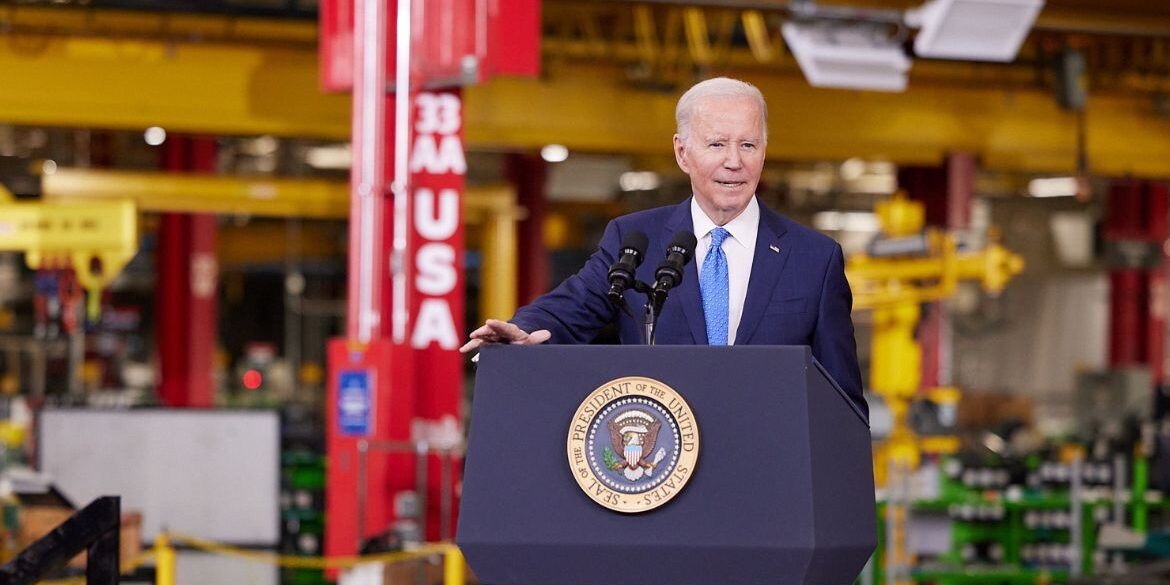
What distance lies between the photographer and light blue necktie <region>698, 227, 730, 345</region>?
8.50 ft

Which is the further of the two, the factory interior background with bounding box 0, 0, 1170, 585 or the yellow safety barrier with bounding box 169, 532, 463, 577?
the factory interior background with bounding box 0, 0, 1170, 585

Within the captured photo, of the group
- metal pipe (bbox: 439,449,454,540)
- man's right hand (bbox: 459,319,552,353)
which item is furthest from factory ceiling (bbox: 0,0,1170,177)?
man's right hand (bbox: 459,319,552,353)

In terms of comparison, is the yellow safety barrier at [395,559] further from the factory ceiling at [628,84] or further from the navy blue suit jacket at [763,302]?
the factory ceiling at [628,84]

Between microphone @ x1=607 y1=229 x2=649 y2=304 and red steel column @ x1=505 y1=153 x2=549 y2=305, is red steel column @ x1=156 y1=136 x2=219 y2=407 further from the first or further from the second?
microphone @ x1=607 y1=229 x2=649 y2=304

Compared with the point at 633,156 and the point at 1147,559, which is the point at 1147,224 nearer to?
the point at 633,156

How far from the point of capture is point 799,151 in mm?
13188

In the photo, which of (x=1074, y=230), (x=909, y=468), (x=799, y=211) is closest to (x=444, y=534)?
(x=909, y=468)

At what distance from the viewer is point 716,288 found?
260 centimetres

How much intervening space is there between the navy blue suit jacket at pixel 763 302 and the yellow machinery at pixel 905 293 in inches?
277

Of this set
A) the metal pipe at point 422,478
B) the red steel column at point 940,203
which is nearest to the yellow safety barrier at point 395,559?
the metal pipe at point 422,478

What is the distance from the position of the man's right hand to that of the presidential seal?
0.17 m

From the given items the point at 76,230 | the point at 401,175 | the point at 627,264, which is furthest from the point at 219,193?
the point at 627,264

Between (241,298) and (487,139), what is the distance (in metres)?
16.9

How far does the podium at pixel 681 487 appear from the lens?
218cm
